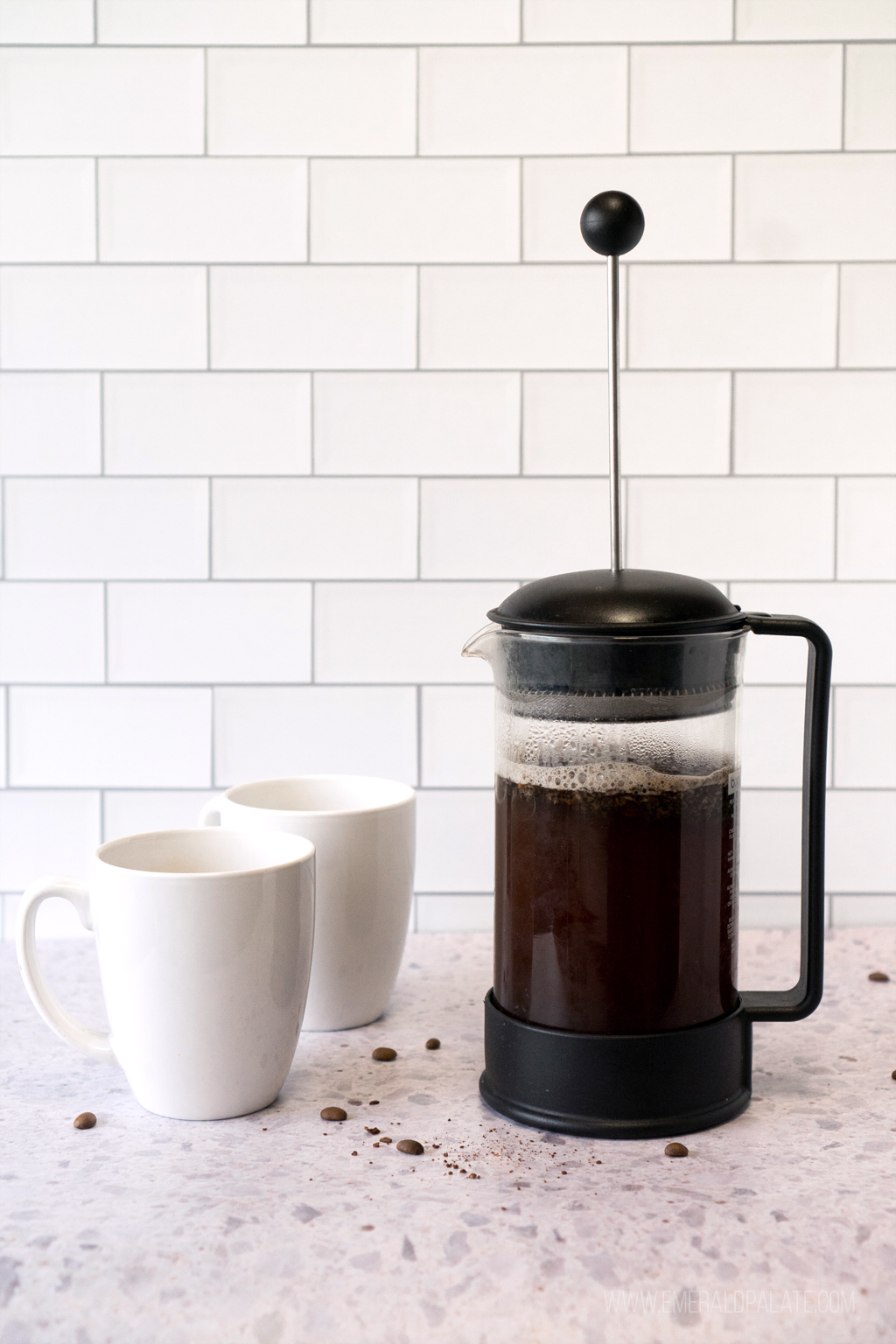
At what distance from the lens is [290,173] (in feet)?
3.13

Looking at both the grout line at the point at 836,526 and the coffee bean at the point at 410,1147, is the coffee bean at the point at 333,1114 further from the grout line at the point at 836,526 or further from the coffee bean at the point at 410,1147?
the grout line at the point at 836,526

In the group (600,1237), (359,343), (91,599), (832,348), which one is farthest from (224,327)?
(600,1237)

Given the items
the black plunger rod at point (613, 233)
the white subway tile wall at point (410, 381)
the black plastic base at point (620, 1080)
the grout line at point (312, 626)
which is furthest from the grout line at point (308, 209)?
the black plastic base at point (620, 1080)

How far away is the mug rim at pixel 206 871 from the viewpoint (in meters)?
0.57

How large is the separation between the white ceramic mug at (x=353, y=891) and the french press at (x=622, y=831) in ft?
0.43

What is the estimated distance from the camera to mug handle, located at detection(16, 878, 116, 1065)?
0.61m

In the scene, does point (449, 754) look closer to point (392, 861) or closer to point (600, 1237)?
point (392, 861)

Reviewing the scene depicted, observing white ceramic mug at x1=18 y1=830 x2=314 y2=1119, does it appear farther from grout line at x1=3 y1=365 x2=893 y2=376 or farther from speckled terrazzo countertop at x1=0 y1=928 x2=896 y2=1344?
grout line at x1=3 y1=365 x2=893 y2=376

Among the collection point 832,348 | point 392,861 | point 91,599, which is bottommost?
point 392,861

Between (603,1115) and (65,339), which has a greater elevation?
(65,339)

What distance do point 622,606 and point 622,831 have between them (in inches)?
4.4

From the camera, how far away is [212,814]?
749 mm

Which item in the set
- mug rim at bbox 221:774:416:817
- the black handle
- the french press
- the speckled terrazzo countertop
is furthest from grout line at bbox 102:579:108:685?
the black handle

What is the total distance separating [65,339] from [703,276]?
538mm
